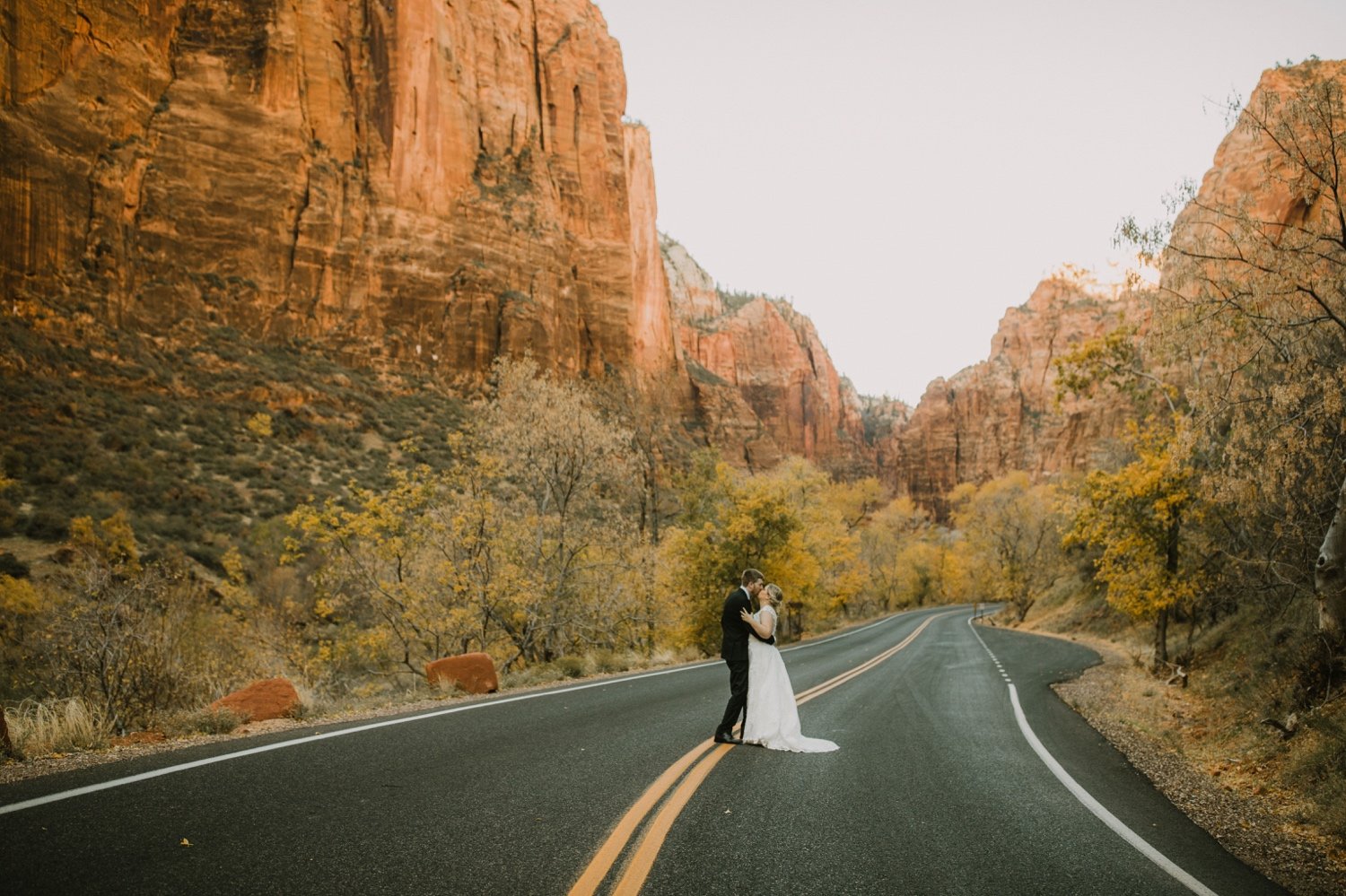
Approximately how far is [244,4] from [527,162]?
23.8m

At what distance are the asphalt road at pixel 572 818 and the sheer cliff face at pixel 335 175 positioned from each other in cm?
4413

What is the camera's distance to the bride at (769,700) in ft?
22.9

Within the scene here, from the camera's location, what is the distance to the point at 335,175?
175 feet

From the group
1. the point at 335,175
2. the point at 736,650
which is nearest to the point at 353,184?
the point at 335,175

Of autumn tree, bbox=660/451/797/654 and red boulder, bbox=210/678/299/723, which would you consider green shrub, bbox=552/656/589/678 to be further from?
autumn tree, bbox=660/451/797/654

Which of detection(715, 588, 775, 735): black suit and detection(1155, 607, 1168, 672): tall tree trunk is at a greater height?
detection(715, 588, 775, 735): black suit

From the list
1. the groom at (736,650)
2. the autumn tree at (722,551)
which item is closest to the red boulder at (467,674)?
the groom at (736,650)

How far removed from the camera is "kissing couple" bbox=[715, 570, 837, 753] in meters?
6.99

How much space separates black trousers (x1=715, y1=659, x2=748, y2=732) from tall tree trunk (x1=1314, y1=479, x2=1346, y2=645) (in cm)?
664

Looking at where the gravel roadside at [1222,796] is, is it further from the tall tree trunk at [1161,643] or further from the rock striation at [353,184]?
the rock striation at [353,184]

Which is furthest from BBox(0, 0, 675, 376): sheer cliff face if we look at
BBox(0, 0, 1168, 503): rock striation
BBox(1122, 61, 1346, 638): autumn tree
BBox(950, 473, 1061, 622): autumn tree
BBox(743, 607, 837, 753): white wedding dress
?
BBox(1122, 61, 1346, 638): autumn tree

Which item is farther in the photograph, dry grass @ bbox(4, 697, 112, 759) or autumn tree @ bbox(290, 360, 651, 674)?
autumn tree @ bbox(290, 360, 651, 674)

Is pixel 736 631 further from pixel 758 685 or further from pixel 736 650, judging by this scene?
pixel 758 685

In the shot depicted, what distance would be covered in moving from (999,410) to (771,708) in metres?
125
